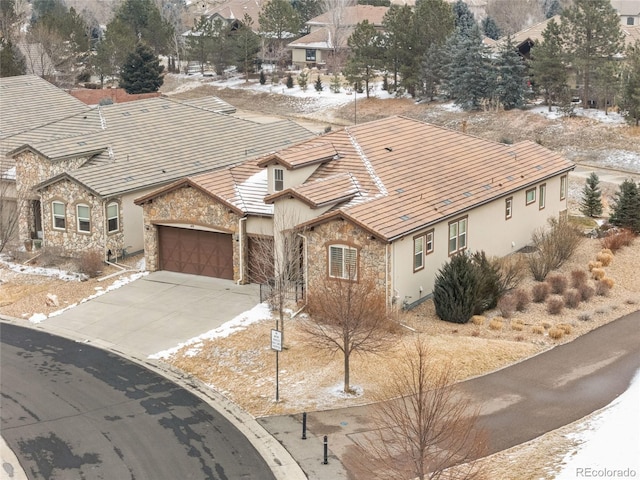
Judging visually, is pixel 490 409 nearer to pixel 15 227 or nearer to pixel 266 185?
pixel 266 185

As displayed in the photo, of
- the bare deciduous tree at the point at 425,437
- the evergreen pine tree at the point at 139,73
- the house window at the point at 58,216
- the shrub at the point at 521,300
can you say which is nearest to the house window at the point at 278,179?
the shrub at the point at 521,300

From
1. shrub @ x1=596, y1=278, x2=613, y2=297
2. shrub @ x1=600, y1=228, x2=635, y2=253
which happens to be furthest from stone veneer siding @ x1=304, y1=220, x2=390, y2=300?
shrub @ x1=600, y1=228, x2=635, y2=253

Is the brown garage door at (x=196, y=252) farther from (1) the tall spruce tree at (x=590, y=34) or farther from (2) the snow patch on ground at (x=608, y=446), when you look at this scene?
(1) the tall spruce tree at (x=590, y=34)

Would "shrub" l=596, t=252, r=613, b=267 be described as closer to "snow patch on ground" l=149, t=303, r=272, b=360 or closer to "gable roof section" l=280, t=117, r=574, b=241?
"gable roof section" l=280, t=117, r=574, b=241

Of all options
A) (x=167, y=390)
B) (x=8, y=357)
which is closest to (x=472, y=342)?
(x=167, y=390)

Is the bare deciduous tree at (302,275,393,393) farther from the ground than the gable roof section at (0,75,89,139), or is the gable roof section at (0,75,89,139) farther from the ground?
the gable roof section at (0,75,89,139)

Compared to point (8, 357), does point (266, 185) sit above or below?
above
